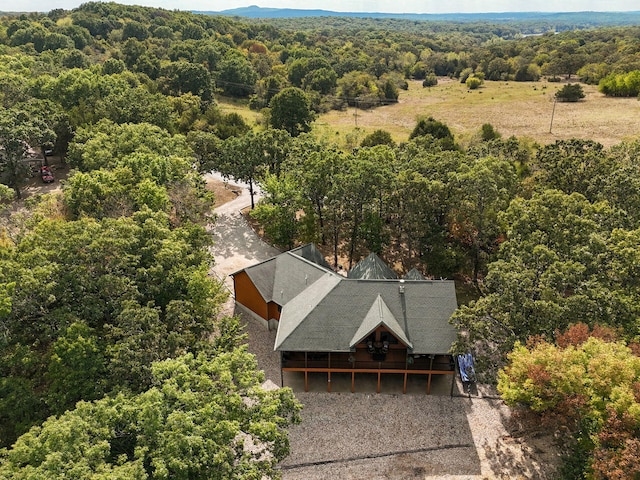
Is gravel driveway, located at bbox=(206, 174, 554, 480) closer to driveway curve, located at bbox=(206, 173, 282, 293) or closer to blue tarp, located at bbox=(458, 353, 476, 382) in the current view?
blue tarp, located at bbox=(458, 353, 476, 382)

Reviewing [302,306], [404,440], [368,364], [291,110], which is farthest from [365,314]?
[291,110]

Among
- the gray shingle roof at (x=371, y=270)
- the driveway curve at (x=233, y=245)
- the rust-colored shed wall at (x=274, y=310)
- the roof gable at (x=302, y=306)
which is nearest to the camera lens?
the roof gable at (x=302, y=306)

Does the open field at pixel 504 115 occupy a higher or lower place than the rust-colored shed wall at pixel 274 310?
higher

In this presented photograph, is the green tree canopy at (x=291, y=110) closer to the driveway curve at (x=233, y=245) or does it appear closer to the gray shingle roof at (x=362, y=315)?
the driveway curve at (x=233, y=245)

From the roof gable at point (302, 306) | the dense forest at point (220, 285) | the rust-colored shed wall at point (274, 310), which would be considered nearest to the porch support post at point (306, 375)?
the roof gable at point (302, 306)

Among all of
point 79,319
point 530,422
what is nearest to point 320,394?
point 530,422

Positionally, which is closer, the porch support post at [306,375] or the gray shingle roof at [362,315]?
the gray shingle roof at [362,315]

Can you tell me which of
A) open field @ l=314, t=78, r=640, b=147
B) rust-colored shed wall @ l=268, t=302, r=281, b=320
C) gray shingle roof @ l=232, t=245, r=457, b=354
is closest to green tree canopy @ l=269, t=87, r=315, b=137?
open field @ l=314, t=78, r=640, b=147
